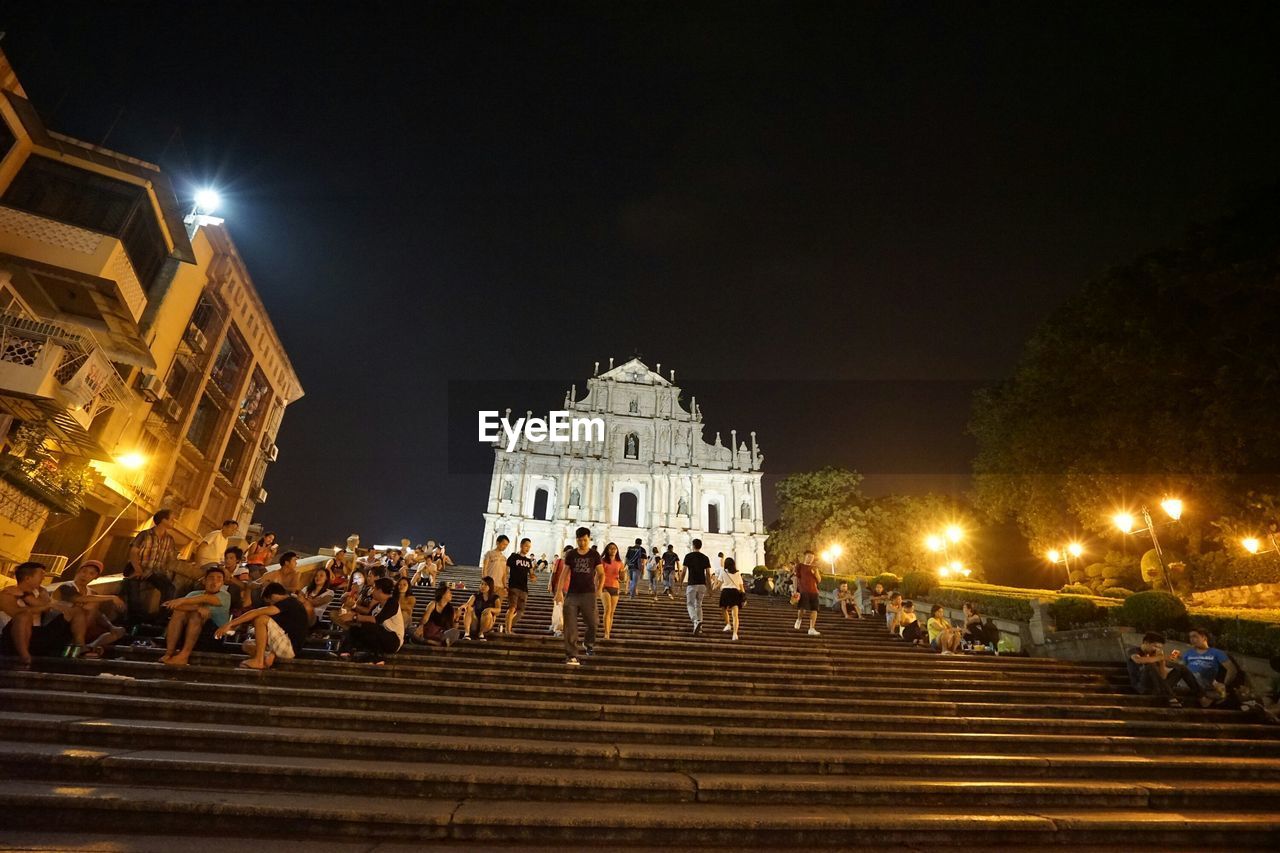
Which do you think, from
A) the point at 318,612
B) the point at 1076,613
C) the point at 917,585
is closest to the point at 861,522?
the point at 917,585

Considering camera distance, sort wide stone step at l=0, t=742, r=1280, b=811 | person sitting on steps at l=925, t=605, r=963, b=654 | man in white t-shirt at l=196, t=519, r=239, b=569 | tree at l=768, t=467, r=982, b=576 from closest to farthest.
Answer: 1. wide stone step at l=0, t=742, r=1280, b=811
2. man in white t-shirt at l=196, t=519, r=239, b=569
3. person sitting on steps at l=925, t=605, r=963, b=654
4. tree at l=768, t=467, r=982, b=576

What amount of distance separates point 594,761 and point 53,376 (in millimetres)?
13861

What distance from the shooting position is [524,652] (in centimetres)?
872

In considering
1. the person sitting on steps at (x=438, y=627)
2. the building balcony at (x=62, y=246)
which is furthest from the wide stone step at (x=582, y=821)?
the building balcony at (x=62, y=246)

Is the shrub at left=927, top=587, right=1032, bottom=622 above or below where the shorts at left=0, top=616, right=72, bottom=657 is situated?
above

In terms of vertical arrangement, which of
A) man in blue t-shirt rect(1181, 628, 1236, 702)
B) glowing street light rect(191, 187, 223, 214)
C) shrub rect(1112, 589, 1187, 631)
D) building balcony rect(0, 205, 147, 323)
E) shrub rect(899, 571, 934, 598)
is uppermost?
glowing street light rect(191, 187, 223, 214)

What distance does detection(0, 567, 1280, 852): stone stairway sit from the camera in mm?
3877

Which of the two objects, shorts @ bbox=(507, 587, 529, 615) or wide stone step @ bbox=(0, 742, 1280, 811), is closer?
wide stone step @ bbox=(0, 742, 1280, 811)

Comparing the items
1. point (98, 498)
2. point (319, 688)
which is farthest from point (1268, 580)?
point (98, 498)

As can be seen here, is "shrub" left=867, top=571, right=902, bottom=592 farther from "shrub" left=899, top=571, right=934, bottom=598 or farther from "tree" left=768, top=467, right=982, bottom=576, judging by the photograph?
"tree" left=768, top=467, right=982, bottom=576

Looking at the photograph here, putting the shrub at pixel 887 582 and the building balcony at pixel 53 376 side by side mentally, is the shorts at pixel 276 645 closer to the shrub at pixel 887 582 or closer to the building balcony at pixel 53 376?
the building balcony at pixel 53 376

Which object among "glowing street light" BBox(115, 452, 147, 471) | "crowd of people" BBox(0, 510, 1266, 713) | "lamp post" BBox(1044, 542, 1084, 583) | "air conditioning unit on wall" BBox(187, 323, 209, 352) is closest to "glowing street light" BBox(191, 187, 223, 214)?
"air conditioning unit on wall" BBox(187, 323, 209, 352)

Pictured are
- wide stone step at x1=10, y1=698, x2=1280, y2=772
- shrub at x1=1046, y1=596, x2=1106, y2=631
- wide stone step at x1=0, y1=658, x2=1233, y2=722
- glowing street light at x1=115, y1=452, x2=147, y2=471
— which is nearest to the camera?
wide stone step at x1=10, y1=698, x2=1280, y2=772

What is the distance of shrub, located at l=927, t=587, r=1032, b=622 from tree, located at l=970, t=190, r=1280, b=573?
20.2ft
